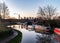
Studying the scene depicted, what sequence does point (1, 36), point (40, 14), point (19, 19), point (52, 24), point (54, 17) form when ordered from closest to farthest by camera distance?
point (1, 36) < point (52, 24) < point (54, 17) < point (40, 14) < point (19, 19)

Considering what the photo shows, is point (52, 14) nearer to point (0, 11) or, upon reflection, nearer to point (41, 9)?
point (41, 9)

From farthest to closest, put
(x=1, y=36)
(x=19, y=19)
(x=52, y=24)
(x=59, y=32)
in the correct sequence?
(x=19, y=19), (x=52, y=24), (x=59, y=32), (x=1, y=36)

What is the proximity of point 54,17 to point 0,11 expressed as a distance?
1883 centimetres

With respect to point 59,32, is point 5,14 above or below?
above

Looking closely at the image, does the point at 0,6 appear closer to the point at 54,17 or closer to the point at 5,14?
A: the point at 5,14

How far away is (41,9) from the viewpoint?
189 ft

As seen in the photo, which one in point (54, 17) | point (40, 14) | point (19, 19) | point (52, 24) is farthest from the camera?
point (19, 19)

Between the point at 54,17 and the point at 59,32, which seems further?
the point at 54,17

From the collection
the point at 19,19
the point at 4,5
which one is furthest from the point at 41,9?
the point at 19,19

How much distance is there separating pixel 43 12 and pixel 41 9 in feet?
5.81

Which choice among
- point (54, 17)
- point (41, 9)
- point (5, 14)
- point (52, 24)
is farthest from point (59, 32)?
point (5, 14)

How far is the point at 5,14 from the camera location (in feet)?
197

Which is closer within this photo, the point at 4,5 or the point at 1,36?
the point at 1,36

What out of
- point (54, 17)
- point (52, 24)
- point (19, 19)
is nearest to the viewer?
point (52, 24)
